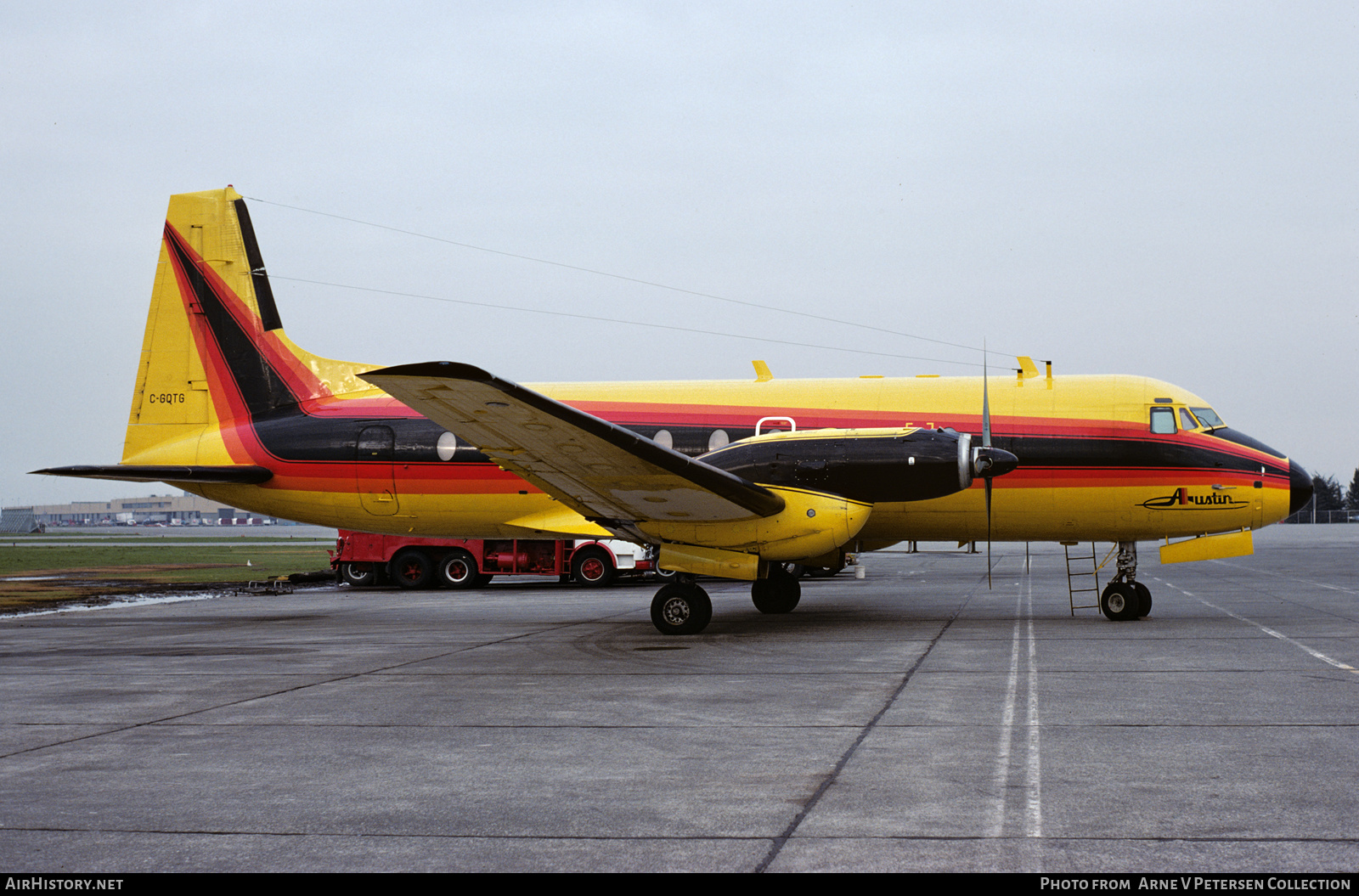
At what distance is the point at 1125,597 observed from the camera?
15734 millimetres

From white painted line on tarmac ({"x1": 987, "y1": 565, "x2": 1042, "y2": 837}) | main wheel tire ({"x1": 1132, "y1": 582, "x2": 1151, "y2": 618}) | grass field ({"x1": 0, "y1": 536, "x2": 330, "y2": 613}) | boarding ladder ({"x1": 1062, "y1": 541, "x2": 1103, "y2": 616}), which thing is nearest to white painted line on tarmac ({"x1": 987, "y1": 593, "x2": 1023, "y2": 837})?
white painted line on tarmac ({"x1": 987, "y1": 565, "x2": 1042, "y2": 837})

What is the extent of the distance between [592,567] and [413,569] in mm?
4808

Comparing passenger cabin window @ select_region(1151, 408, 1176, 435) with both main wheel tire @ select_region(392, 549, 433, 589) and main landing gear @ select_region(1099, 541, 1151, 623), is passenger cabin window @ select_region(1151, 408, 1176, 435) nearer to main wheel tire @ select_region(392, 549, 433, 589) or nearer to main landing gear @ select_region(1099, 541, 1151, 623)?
main landing gear @ select_region(1099, 541, 1151, 623)

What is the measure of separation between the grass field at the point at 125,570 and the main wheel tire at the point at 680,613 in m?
13.8

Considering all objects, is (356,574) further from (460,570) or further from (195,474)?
(195,474)

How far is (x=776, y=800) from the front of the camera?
19.6 ft

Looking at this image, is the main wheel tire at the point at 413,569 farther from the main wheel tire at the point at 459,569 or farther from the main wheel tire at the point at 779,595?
the main wheel tire at the point at 779,595

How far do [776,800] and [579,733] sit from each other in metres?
2.44

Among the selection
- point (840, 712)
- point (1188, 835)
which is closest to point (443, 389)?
point (840, 712)

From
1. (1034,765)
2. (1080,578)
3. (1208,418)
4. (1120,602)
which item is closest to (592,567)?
(1080,578)

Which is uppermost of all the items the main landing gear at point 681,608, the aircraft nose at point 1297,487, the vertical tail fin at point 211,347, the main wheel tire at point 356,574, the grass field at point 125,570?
the vertical tail fin at point 211,347

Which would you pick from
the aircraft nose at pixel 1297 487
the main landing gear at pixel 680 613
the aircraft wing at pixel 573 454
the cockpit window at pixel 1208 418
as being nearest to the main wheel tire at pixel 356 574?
the aircraft wing at pixel 573 454

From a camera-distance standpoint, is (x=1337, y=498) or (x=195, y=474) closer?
(x=195, y=474)

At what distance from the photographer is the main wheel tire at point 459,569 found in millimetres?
27297
